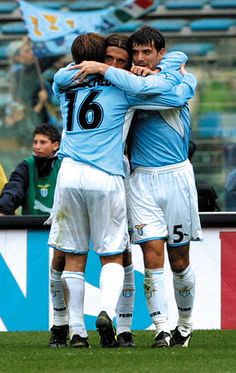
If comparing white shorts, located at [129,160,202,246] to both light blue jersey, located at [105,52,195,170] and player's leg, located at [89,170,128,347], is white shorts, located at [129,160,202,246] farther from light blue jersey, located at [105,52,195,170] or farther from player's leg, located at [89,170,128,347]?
player's leg, located at [89,170,128,347]

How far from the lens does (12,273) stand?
1009 cm

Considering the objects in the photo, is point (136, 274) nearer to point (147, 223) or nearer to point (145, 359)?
point (147, 223)

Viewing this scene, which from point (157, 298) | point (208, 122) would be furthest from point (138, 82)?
point (208, 122)

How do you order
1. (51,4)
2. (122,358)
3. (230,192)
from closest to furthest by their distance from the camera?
(122,358) → (230,192) → (51,4)

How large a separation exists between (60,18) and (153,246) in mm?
7331

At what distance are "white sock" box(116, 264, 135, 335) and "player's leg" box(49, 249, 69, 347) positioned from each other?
352 mm

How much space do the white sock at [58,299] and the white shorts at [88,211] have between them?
349 mm

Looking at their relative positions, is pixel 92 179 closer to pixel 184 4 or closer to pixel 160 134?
pixel 160 134

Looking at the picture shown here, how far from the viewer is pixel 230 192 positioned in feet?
40.9

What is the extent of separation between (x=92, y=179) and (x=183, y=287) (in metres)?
1.04

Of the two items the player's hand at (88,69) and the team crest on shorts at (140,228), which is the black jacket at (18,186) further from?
the player's hand at (88,69)

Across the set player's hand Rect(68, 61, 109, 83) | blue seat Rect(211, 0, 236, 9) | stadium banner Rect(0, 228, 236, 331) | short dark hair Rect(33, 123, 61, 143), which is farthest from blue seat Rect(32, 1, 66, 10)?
player's hand Rect(68, 61, 109, 83)

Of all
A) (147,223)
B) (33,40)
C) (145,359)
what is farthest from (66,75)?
(33,40)

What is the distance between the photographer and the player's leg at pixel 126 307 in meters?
7.81
